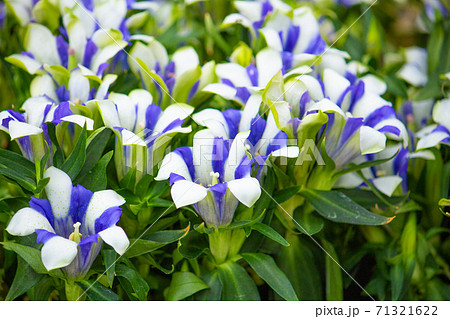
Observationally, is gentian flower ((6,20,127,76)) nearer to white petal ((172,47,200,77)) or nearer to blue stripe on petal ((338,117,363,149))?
white petal ((172,47,200,77))

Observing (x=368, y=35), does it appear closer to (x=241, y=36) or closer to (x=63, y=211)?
(x=241, y=36)

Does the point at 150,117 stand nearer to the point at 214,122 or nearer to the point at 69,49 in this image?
the point at 214,122

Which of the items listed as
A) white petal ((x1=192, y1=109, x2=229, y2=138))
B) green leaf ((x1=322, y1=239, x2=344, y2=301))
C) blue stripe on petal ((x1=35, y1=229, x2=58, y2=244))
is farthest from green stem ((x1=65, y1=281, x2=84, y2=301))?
green leaf ((x1=322, y1=239, x2=344, y2=301))

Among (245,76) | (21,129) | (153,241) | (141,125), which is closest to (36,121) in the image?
(21,129)

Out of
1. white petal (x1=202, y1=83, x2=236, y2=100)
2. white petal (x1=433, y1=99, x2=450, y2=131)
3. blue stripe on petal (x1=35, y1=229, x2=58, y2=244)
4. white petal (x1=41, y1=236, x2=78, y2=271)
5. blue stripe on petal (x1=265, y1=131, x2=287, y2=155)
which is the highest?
white petal (x1=202, y1=83, x2=236, y2=100)

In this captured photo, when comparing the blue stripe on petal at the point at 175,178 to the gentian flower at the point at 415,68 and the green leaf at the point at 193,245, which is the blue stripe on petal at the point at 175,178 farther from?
the gentian flower at the point at 415,68

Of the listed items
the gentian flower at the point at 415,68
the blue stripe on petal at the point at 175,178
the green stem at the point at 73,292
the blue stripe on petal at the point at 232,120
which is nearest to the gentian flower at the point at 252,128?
the blue stripe on petal at the point at 232,120
